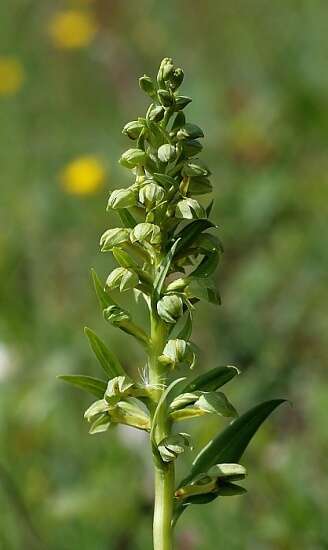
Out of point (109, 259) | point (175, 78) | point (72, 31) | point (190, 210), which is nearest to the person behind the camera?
point (190, 210)

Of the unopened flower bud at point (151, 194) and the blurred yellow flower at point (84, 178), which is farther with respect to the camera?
the blurred yellow flower at point (84, 178)

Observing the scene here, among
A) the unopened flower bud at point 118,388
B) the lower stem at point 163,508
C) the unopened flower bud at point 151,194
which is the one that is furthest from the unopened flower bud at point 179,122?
the lower stem at point 163,508

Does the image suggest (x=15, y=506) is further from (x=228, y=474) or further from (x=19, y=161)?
(x=19, y=161)

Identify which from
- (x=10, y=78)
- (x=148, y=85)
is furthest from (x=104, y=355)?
(x=10, y=78)

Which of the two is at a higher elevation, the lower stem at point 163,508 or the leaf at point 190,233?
the leaf at point 190,233

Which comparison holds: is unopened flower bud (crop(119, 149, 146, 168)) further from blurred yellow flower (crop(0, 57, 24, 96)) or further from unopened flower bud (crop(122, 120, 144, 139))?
blurred yellow flower (crop(0, 57, 24, 96))

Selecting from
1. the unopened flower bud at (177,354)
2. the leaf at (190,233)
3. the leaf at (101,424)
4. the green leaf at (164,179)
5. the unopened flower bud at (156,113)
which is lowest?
the leaf at (101,424)

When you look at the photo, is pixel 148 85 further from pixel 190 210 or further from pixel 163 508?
pixel 163 508

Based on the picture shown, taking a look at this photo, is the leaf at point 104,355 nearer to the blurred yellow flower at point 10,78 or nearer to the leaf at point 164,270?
the leaf at point 164,270
